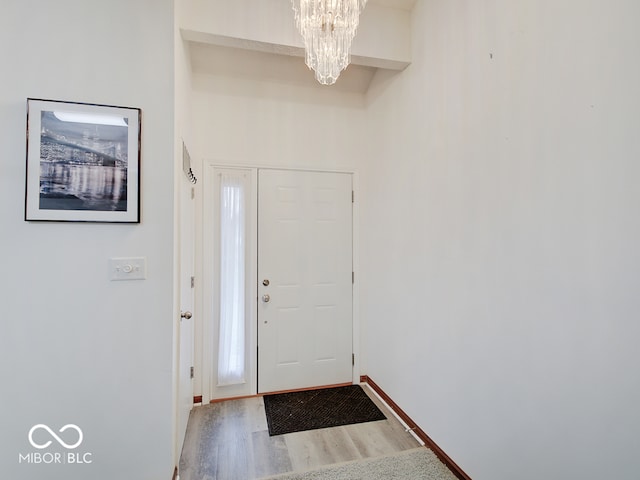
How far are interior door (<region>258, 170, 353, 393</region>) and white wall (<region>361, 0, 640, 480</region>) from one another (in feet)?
2.46

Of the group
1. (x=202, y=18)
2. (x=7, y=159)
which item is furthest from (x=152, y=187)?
(x=202, y=18)

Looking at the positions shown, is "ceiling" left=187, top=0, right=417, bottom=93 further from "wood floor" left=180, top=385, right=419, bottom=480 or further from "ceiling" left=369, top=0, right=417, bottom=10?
"wood floor" left=180, top=385, right=419, bottom=480

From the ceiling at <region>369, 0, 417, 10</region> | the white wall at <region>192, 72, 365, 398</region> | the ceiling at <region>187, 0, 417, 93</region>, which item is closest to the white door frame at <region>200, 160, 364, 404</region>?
the white wall at <region>192, 72, 365, 398</region>

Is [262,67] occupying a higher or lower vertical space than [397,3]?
A: lower

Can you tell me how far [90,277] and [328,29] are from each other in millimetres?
1801

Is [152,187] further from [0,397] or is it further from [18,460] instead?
[18,460]

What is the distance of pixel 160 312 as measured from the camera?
1.68 meters

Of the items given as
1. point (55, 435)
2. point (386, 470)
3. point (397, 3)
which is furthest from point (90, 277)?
point (397, 3)

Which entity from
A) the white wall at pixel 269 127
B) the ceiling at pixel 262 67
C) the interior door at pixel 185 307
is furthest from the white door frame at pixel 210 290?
the ceiling at pixel 262 67

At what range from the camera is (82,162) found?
5.15 feet

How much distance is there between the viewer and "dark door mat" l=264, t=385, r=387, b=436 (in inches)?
92.4

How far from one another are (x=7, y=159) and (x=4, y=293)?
676 millimetres

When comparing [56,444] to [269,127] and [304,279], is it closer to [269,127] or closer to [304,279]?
[304,279]

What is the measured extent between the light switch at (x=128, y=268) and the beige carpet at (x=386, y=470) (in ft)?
4.67
